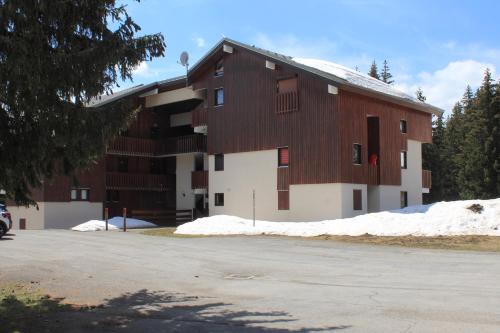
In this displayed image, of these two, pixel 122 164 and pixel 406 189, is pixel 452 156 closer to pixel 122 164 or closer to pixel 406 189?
pixel 406 189

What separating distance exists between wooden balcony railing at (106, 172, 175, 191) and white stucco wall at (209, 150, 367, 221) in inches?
270

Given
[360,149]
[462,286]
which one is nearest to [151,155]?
[360,149]

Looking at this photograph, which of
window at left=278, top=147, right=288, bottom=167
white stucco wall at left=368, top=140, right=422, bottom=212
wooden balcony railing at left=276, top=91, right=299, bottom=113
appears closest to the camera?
wooden balcony railing at left=276, top=91, right=299, bottom=113

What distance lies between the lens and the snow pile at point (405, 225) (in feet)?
83.7

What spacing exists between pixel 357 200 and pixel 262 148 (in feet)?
22.1

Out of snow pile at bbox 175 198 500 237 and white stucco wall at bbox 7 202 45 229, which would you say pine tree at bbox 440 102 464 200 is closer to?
snow pile at bbox 175 198 500 237

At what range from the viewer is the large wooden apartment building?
33.1 meters

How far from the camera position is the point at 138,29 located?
321 inches

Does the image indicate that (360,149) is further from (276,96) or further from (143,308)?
(143,308)

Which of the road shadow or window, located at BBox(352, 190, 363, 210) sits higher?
window, located at BBox(352, 190, 363, 210)

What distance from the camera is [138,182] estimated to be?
A: 1700 inches

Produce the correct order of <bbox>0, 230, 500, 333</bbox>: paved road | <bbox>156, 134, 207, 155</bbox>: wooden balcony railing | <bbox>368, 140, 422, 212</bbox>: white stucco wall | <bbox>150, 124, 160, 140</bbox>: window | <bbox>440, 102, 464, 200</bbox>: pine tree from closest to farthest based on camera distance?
<bbox>0, 230, 500, 333</bbox>: paved road → <bbox>368, 140, 422, 212</bbox>: white stucco wall → <bbox>156, 134, 207, 155</bbox>: wooden balcony railing → <bbox>150, 124, 160, 140</bbox>: window → <bbox>440, 102, 464, 200</bbox>: pine tree

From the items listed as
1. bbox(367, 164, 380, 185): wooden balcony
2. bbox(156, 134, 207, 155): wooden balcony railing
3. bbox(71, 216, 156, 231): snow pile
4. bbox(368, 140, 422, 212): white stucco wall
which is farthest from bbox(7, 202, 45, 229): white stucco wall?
bbox(368, 140, 422, 212): white stucco wall

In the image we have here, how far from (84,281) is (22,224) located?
29609 millimetres
